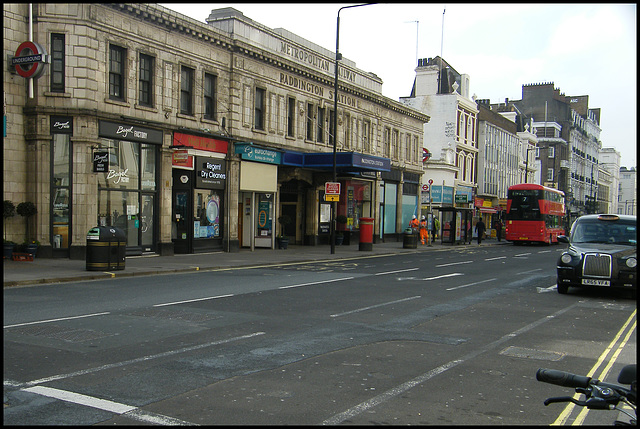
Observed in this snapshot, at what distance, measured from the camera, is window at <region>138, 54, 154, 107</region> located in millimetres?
23825

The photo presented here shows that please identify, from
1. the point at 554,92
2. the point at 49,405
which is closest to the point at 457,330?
the point at 49,405

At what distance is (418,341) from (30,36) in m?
17.4

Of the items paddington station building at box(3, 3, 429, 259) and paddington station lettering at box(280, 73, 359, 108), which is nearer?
paddington station building at box(3, 3, 429, 259)

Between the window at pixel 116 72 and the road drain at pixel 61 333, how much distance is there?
587 inches

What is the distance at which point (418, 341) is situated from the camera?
29.8 feet

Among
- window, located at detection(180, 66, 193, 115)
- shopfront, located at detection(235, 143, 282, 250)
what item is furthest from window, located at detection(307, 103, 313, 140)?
window, located at detection(180, 66, 193, 115)

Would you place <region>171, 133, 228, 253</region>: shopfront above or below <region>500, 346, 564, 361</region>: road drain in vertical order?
above

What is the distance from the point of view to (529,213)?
44.9 m

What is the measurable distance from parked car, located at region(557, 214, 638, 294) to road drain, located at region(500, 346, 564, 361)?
22.8ft

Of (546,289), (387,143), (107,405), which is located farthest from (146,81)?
(387,143)

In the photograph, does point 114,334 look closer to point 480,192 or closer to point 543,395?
point 543,395

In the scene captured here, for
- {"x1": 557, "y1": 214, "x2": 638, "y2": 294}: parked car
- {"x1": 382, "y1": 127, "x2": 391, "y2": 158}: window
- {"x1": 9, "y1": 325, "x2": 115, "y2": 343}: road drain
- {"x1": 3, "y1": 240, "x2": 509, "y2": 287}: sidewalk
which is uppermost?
{"x1": 382, "y1": 127, "x2": 391, "y2": 158}: window

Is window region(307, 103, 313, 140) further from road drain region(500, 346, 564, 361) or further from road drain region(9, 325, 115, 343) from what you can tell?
road drain region(500, 346, 564, 361)

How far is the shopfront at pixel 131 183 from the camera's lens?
2211 cm
